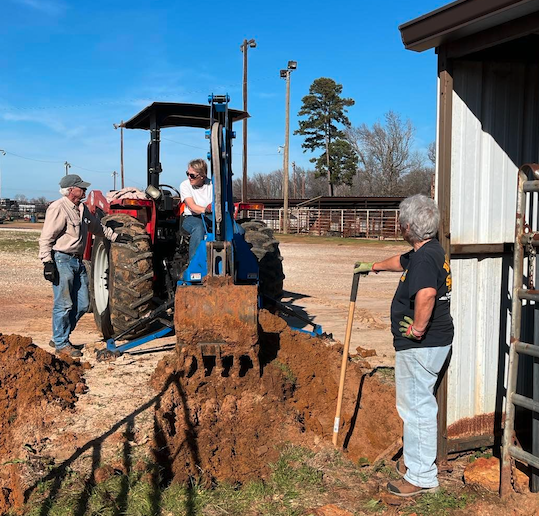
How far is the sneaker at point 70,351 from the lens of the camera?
6547 millimetres

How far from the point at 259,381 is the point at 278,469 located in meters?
0.89

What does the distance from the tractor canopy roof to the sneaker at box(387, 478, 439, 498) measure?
4.89 m

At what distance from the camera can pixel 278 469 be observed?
4250 millimetres

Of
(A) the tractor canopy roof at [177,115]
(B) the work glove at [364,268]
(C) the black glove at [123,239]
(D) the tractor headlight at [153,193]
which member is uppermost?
(A) the tractor canopy roof at [177,115]

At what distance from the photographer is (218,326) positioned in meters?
4.93

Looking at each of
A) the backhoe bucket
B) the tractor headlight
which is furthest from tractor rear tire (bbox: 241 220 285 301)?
the backhoe bucket

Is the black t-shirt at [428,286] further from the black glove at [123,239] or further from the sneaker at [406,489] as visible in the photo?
the black glove at [123,239]

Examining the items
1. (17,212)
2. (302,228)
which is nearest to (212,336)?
(302,228)

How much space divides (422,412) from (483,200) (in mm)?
1629

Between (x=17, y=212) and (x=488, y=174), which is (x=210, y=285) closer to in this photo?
(x=488, y=174)

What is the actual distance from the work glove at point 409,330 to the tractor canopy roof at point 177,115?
4324 millimetres

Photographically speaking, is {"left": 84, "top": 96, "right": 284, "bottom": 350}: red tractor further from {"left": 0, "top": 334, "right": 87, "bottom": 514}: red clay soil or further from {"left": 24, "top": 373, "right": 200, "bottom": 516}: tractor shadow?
{"left": 24, "top": 373, "right": 200, "bottom": 516}: tractor shadow

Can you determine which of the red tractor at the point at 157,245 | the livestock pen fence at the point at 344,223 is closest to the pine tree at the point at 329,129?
the livestock pen fence at the point at 344,223

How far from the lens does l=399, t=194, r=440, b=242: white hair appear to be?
3740mm
